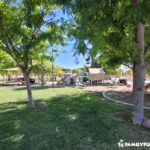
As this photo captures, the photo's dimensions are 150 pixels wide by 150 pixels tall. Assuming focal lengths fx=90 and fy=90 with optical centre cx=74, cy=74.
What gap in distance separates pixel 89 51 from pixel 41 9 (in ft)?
11.7

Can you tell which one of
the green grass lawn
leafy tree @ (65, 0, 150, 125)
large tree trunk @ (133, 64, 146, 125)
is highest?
leafy tree @ (65, 0, 150, 125)

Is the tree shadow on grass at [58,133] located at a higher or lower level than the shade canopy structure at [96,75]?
lower

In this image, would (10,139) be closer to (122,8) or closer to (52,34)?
(52,34)

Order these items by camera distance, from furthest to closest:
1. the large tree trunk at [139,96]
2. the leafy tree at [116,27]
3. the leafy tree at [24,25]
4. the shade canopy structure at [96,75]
Answer: 1. the shade canopy structure at [96,75]
2. the leafy tree at [24,25]
3. the large tree trunk at [139,96]
4. the leafy tree at [116,27]

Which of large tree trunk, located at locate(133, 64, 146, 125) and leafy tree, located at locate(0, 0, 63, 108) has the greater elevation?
leafy tree, located at locate(0, 0, 63, 108)

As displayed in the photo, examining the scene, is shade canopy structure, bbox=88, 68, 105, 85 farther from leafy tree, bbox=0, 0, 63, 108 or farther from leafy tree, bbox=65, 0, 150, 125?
leafy tree, bbox=65, 0, 150, 125

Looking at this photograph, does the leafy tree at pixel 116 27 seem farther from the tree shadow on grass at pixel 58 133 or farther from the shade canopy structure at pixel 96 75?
the shade canopy structure at pixel 96 75

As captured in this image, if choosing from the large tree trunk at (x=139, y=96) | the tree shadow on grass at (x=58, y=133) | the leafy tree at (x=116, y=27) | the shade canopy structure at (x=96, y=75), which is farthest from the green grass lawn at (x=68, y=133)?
the shade canopy structure at (x=96, y=75)

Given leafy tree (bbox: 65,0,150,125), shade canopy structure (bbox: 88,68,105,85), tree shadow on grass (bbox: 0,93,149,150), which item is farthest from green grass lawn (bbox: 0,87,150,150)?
shade canopy structure (bbox: 88,68,105,85)

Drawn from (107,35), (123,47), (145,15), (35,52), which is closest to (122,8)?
(145,15)

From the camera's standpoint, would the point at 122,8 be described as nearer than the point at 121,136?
Yes

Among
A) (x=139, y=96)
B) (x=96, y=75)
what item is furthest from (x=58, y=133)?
(x=96, y=75)

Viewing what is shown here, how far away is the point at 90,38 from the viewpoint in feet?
9.48

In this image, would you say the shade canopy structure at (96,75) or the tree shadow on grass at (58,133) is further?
the shade canopy structure at (96,75)
